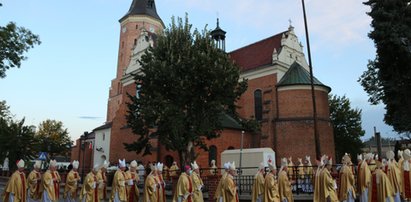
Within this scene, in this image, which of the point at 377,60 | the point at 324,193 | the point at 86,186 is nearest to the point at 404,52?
the point at 377,60

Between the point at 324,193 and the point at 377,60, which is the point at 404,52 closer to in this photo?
the point at 377,60

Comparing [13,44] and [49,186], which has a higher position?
[13,44]

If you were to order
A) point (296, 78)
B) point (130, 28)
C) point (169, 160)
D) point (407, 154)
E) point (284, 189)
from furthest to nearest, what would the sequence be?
point (130, 28)
point (296, 78)
point (169, 160)
point (407, 154)
point (284, 189)

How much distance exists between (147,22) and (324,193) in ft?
147

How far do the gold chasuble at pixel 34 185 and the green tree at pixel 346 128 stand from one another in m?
39.3

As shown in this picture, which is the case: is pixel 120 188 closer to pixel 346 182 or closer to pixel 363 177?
pixel 346 182

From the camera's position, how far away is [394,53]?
24.6m

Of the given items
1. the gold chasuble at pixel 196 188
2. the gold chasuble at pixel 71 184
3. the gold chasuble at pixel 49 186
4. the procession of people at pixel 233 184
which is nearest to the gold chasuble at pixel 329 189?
the procession of people at pixel 233 184

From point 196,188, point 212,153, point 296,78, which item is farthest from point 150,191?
point 296,78

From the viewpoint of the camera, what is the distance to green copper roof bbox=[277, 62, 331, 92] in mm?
33719

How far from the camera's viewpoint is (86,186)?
1252cm

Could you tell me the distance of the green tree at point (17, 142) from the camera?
3036 centimetres

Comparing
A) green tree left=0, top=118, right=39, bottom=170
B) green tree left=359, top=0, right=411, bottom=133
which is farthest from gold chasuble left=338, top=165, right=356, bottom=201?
green tree left=0, top=118, right=39, bottom=170

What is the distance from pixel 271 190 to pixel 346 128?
129 feet
